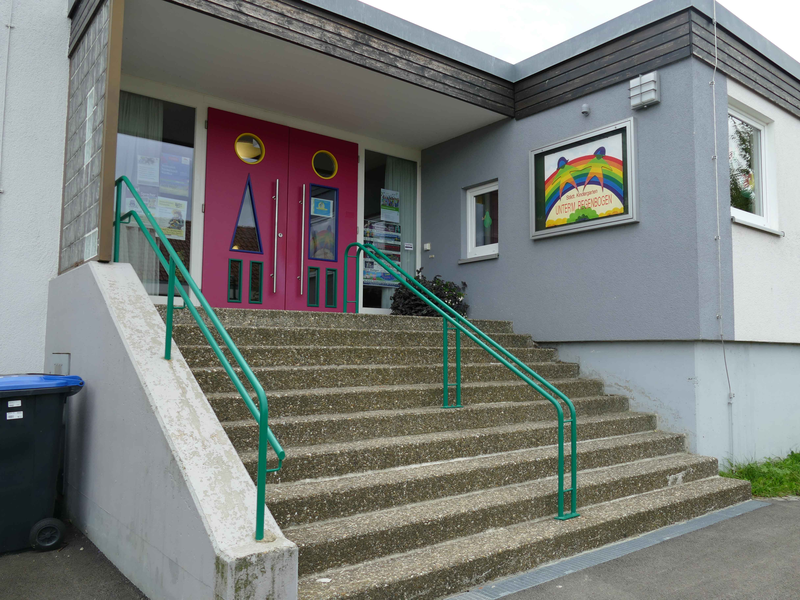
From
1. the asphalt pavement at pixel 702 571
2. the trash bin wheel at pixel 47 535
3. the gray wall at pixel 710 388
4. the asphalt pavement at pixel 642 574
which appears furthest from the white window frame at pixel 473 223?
the trash bin wheel at pixel 47 535

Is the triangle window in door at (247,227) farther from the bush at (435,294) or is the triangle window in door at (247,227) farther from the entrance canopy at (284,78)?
the bush at (435,294)

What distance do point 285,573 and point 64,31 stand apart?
4830 mm

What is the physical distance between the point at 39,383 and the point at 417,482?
2.15 metres

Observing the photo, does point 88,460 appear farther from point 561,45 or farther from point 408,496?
point 561,45

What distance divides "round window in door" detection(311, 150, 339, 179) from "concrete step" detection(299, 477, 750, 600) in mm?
4616

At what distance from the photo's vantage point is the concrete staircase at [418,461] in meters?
2.96

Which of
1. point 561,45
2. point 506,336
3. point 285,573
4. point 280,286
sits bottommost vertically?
point 285,573

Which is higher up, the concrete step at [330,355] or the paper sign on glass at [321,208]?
the paper sign on glass at [321,208]

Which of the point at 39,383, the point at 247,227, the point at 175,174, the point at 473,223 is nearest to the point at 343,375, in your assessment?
the point at 39,383

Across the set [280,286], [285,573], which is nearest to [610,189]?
[280,286]

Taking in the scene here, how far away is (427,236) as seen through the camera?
7766mm

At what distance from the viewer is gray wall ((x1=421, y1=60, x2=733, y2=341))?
524 centimetres

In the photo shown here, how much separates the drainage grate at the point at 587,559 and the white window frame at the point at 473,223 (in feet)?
11.9

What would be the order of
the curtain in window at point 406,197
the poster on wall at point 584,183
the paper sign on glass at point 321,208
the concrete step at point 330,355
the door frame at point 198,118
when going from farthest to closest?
the curtain in window at point 406,197
the paper sign on glass at point 321,208
the door frame at point 198,118
the poster on wall at point 584,183
the concrete step at point 330,355
